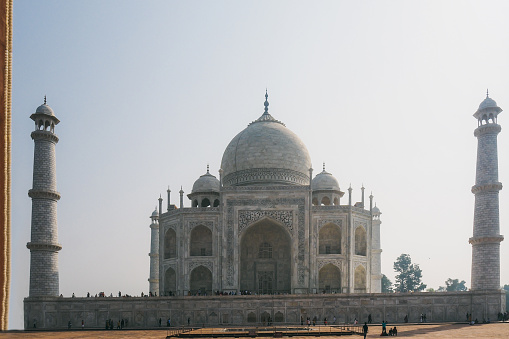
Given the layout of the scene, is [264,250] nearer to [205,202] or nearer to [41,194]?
[205,202]

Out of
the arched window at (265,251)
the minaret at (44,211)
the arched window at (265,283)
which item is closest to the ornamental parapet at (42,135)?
the minaret at (44,211)

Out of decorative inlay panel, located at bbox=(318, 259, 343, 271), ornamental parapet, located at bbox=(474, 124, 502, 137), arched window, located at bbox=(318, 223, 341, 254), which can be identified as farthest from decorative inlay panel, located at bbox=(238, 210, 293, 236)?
ornamental parapet, located at bbox=(474, 124, 502, 137)

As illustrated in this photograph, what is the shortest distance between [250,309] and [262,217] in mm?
6421

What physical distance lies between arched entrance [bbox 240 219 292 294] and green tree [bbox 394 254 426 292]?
35.3m

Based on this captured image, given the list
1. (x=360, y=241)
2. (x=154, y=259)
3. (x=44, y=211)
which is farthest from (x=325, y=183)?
(x=44, y=211)

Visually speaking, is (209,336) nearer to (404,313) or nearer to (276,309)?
(276,309)

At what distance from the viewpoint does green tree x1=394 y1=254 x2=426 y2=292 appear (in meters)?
64.7

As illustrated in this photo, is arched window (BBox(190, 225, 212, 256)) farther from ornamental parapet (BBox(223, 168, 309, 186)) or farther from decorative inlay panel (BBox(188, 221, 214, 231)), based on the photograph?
ornamental parapet (BBox(223, 168, 309, 186))

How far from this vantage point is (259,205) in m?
32.7

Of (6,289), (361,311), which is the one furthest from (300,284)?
(6,289)

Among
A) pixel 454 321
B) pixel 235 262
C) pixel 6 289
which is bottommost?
pixel 454 321

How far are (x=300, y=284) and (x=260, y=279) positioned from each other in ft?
9.95

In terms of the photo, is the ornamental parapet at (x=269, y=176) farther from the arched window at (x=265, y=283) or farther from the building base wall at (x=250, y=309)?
the building base wall at (x=250, y=309)

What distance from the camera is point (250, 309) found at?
27.6 metres
